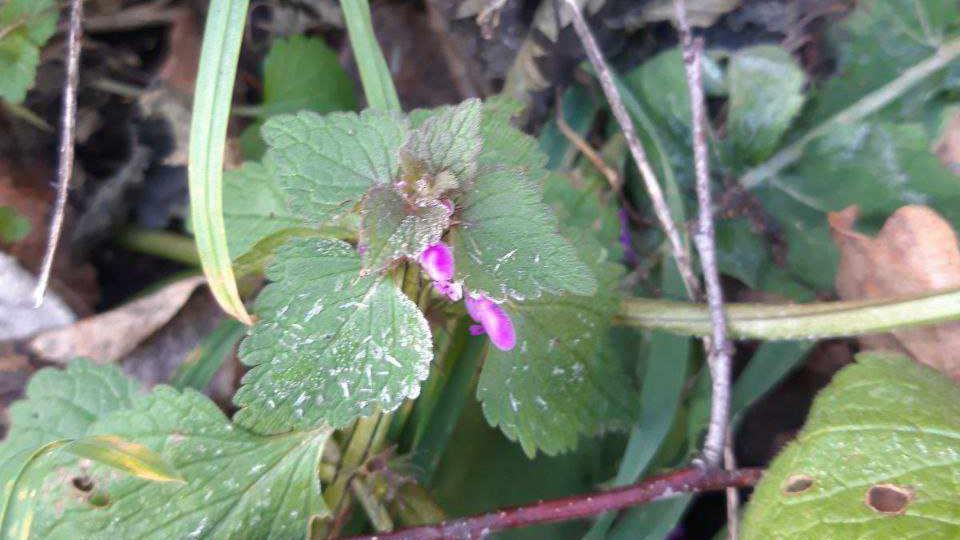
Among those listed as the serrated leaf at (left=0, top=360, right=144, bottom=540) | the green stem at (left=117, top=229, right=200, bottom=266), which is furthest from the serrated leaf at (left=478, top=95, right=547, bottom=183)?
the green stem at (left=117, top=229, right=200, bottom=266)

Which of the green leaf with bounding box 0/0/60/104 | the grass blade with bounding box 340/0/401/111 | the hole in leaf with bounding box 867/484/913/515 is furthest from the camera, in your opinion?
the green leaf with bounding box 0/0/60/104

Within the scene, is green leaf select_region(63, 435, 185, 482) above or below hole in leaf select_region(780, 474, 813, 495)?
above

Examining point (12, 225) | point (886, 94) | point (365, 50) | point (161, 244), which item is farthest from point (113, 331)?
point (886, 94)

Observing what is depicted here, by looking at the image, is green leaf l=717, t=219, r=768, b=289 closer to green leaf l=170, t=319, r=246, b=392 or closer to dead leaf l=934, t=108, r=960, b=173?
dead leaf l=934, t=108, r=960, b=173

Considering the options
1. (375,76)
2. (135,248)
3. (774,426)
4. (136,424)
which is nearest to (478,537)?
(136,424)

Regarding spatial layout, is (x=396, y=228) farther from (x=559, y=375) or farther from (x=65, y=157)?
Result: (x=65, y=157)
